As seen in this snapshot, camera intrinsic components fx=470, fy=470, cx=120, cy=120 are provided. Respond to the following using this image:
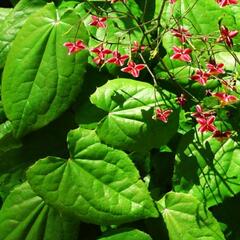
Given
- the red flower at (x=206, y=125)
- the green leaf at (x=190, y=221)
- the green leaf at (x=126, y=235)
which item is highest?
the red flower at (x=206, y=125)

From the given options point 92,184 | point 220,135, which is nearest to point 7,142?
point 92,184

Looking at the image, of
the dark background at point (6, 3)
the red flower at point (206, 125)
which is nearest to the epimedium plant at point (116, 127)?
the red flower at point (206, 125)

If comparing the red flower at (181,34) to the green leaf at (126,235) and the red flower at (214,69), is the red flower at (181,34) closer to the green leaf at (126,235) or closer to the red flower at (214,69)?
the red flower at (214,69)

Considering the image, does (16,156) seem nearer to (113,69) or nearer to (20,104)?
(20,104)

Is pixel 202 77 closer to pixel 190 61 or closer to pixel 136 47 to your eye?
pixel 190 61

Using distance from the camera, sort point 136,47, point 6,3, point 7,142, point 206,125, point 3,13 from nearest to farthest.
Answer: point 206,125
point 136,47
point 7,142
point 3,13
point 6,3

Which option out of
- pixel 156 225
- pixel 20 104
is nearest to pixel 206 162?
pixel 156 225

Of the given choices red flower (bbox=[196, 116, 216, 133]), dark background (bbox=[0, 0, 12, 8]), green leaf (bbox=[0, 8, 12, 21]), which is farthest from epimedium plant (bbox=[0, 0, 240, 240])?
dark background (bbox=[0, 0, 12, 8])
